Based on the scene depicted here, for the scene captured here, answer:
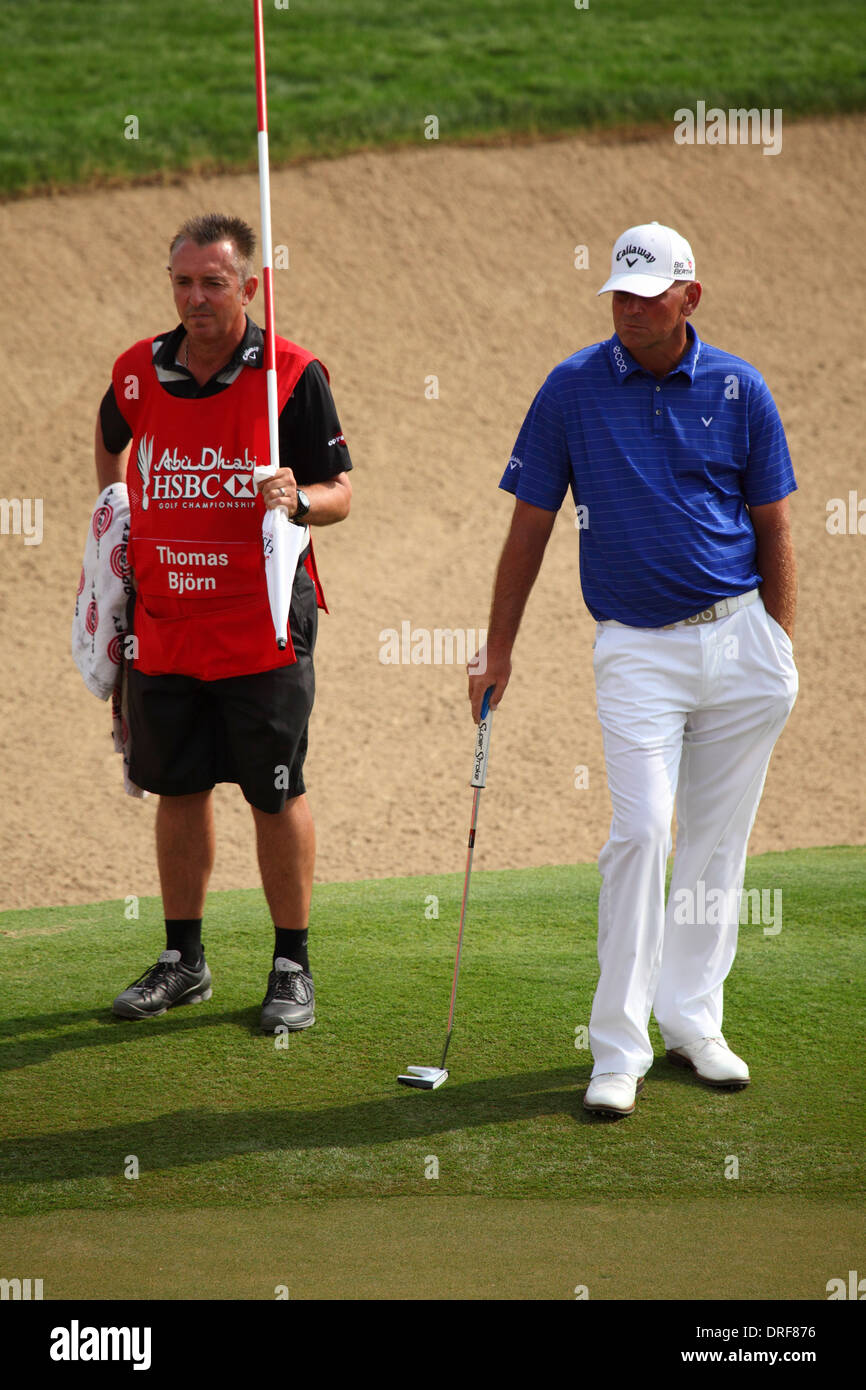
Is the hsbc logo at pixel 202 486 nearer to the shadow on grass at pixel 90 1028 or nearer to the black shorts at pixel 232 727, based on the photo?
the black shorts at pixel 232 727

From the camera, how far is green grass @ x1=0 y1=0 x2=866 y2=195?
15773mm

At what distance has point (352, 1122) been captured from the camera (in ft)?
12.8

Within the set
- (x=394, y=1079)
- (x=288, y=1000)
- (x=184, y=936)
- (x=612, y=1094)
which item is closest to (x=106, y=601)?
(x=184, y=936)

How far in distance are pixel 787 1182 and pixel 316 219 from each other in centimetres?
1360

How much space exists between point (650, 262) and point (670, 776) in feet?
4.22

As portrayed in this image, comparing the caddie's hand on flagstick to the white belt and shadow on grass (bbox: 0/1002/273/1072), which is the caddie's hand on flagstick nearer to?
the white belt

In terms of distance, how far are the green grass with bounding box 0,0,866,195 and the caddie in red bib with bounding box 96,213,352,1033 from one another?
11854mm

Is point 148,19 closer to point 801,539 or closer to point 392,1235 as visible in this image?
point 801,539

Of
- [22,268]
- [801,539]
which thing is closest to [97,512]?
[801,539]

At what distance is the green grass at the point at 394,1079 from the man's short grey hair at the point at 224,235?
86.2 inches

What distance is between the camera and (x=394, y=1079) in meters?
4.18
